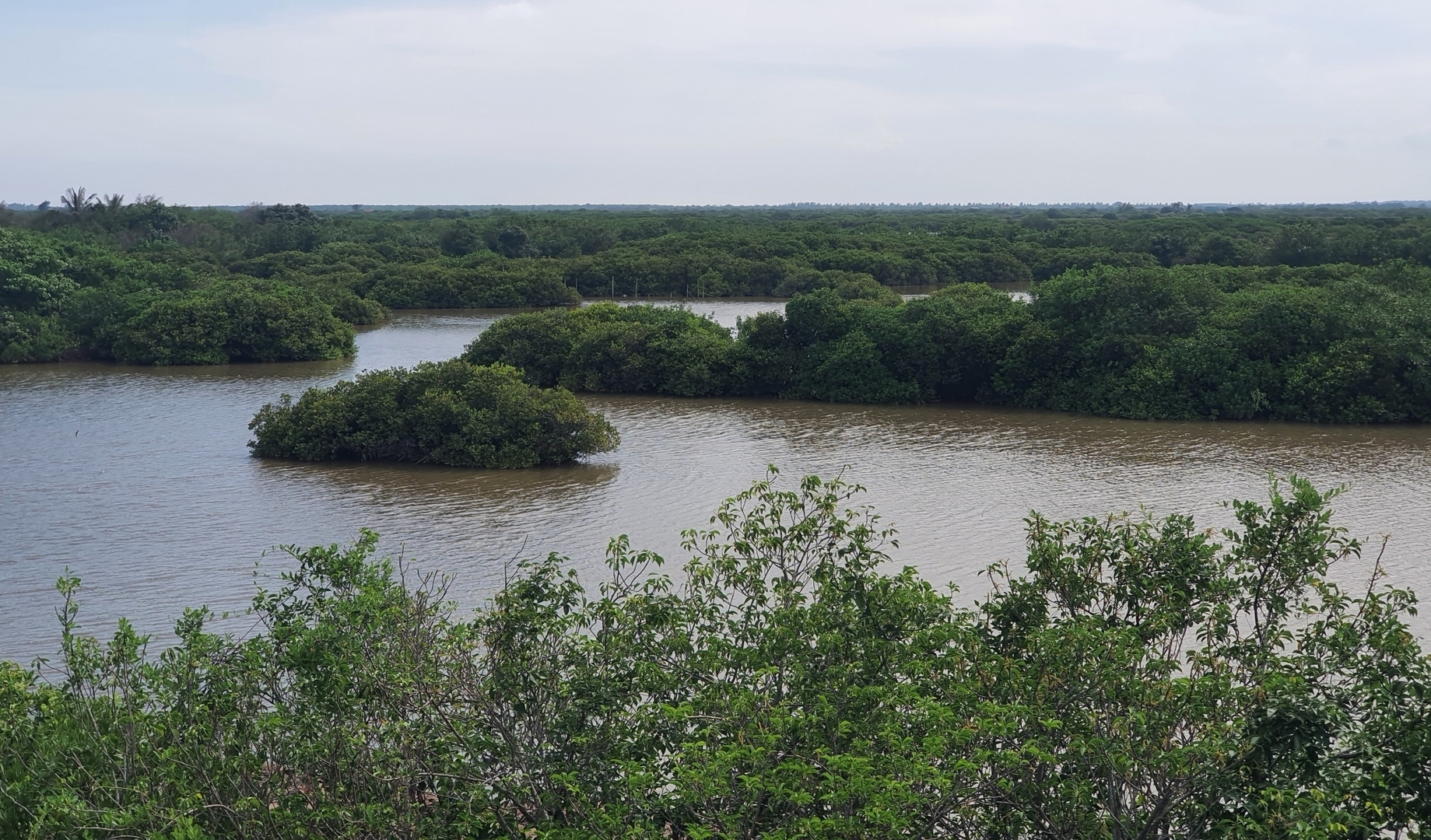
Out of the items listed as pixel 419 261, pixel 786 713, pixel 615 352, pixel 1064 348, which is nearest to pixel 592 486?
pixel 615 352

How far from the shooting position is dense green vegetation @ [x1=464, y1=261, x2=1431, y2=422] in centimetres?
2453

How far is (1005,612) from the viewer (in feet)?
23.5

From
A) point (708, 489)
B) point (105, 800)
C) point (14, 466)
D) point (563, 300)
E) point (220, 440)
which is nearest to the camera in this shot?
point (105, 800)

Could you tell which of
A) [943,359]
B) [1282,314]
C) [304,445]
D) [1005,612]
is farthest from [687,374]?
[1005,612]

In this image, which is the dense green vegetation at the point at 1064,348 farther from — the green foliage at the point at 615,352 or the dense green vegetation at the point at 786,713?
the dense green vegetation at the point at 786,713

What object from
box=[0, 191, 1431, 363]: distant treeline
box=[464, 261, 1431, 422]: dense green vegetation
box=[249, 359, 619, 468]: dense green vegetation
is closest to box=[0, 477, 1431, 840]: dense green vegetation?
box=[249, 359, 619, 468]: dense green vegetation

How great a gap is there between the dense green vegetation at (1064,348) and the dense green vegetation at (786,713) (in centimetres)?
1916

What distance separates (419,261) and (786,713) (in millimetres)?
54988

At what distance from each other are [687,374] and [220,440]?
10.3 metres

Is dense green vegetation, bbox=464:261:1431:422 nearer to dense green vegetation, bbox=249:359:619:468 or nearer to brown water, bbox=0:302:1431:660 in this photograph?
brown water, bbox=0:302:1431:660

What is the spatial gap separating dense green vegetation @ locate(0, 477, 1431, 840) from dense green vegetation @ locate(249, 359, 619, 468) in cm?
1346

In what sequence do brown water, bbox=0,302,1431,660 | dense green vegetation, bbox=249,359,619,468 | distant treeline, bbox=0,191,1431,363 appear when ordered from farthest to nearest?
distant treeline, bbox=0,191,1431,363 → dense green vegetation, bbox=249,359,619,468 → brown water, bbox=0,302,1431,660

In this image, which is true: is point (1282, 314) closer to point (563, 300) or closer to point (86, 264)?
point (563, 300)

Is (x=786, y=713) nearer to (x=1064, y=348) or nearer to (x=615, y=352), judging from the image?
(x=1064, y=348)
